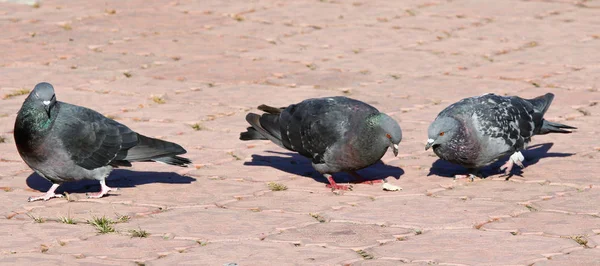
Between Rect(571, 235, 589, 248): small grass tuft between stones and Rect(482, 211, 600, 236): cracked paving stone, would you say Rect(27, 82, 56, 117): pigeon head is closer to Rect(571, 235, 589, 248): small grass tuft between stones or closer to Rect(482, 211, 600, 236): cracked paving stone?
Rect(482, 211, 600, 236): cracked paving stone

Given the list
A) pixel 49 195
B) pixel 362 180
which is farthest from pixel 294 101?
pixel 49 195

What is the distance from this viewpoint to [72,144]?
7.13m

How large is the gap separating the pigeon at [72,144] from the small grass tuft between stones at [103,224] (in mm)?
692

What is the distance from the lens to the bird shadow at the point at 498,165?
7.99 m

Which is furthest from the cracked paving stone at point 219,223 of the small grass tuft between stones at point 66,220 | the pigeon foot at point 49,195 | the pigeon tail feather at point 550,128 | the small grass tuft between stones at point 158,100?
the small grass tuft between stones at point 158,100

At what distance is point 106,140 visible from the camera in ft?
24.1

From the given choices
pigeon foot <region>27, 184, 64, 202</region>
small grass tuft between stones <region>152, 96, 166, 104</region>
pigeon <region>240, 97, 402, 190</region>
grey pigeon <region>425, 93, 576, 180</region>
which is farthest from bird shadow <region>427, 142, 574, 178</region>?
small grass tuft between stones <region>152, 96, 166, 104</region>

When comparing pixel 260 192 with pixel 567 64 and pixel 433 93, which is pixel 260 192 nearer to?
pixel 433 93

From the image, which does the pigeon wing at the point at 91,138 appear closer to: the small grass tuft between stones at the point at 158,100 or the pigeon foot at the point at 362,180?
the pigeon foot at the point at 362,180

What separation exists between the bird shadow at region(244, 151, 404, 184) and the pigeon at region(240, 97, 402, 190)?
0.22m

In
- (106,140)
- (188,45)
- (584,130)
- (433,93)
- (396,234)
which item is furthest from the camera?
(188,45)

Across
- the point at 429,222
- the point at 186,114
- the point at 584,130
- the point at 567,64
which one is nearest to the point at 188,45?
the point at 186,114

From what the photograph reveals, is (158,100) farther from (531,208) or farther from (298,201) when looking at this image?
(531,208)

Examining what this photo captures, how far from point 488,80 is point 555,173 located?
113 inches
